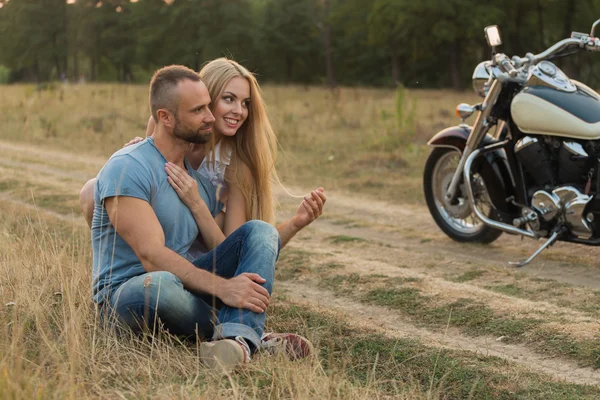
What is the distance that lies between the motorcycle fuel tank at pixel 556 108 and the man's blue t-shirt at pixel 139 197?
2.73 m

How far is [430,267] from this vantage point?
5828 millimetres

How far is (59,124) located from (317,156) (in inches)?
263

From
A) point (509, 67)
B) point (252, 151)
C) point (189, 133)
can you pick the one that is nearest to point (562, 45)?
point (509, 67)

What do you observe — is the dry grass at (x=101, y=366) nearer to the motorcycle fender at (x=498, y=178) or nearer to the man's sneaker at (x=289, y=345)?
the man's sneaker at (x=289, y=345)

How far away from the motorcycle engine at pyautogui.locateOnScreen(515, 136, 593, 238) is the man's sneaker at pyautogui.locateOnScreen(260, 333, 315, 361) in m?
2.59

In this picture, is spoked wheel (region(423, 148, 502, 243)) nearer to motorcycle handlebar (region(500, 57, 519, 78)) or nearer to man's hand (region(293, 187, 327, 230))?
motorcycle handlebar (region(500, 57, 519, 78))

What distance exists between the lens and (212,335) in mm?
3719

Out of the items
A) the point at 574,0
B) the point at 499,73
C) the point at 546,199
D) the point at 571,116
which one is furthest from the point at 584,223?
the point at 574,0

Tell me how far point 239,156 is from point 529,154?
2.47 metres

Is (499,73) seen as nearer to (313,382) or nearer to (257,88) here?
(257,88)

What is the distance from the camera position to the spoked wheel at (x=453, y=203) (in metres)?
6.38

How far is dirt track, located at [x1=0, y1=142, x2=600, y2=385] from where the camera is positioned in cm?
414

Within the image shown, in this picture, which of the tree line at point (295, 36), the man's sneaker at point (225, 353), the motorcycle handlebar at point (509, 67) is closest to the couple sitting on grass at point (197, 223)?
the man's sneaker at point (225, 353)

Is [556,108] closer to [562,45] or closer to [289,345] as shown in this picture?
[562,45]
